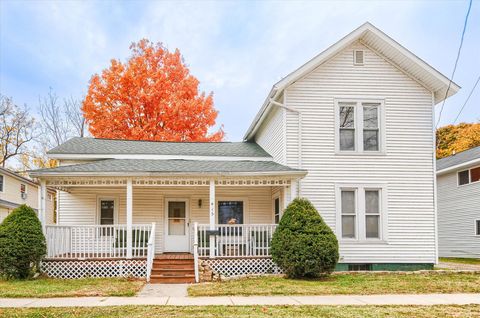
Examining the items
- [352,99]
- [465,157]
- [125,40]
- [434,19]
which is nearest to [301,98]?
[352,99]

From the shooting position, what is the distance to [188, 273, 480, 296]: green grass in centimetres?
1059

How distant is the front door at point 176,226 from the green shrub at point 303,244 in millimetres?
4396

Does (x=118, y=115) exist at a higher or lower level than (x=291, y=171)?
higher

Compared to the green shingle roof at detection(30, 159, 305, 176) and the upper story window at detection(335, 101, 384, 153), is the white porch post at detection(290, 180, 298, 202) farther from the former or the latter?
the upper story window at detection(335, 101, 384, 153)

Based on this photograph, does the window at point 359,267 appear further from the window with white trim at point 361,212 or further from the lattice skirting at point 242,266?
the lattice skirting at point 242,266

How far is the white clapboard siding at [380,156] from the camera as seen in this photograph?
1455cm

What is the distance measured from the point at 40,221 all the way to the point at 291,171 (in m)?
7.31

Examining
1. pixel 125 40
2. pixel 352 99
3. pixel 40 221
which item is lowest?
pixel 40 221

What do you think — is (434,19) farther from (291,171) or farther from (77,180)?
(77,180)

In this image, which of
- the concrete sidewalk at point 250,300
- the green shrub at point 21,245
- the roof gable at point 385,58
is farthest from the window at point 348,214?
the green shrub at point 21,245

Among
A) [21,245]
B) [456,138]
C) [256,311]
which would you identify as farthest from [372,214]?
[456,138]

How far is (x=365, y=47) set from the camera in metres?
15.1

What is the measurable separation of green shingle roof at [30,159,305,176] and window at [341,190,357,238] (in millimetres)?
2190

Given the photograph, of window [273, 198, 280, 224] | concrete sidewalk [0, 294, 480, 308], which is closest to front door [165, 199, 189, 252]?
window [273, 198, 280, 224]
